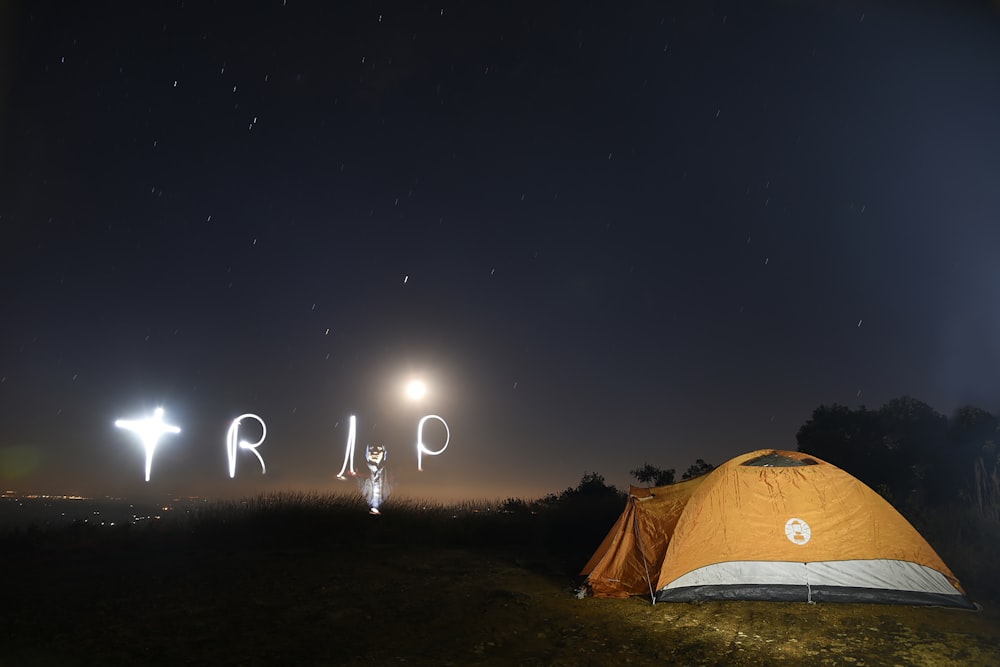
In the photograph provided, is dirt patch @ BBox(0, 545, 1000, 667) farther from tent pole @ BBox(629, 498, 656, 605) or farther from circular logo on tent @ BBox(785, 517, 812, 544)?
circular logo on tent @ BBox(785, 517, 812, 544)

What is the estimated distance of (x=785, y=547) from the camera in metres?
9.80

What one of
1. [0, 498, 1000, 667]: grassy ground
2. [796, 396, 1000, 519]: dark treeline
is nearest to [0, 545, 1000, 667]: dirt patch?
[0, 498, 1000, 667]: grassy ground

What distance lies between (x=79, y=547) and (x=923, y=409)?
3767 cm

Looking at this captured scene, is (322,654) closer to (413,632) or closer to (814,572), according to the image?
(413,632)

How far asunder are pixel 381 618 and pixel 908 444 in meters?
31.6

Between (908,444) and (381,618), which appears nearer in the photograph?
(381,618)

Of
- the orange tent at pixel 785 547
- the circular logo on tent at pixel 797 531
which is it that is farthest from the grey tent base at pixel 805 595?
the circular logo on tent at pixel 797 531

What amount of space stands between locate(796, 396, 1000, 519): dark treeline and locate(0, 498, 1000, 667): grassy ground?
63.7 feet

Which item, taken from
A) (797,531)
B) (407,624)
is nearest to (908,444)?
(797,531)

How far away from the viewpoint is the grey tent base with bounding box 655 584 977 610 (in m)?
9.33

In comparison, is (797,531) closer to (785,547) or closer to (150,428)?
(785,547)

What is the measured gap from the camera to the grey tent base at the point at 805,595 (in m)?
9.33

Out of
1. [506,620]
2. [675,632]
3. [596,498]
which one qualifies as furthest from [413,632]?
[596,498]

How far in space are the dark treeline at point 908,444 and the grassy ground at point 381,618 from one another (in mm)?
19426
